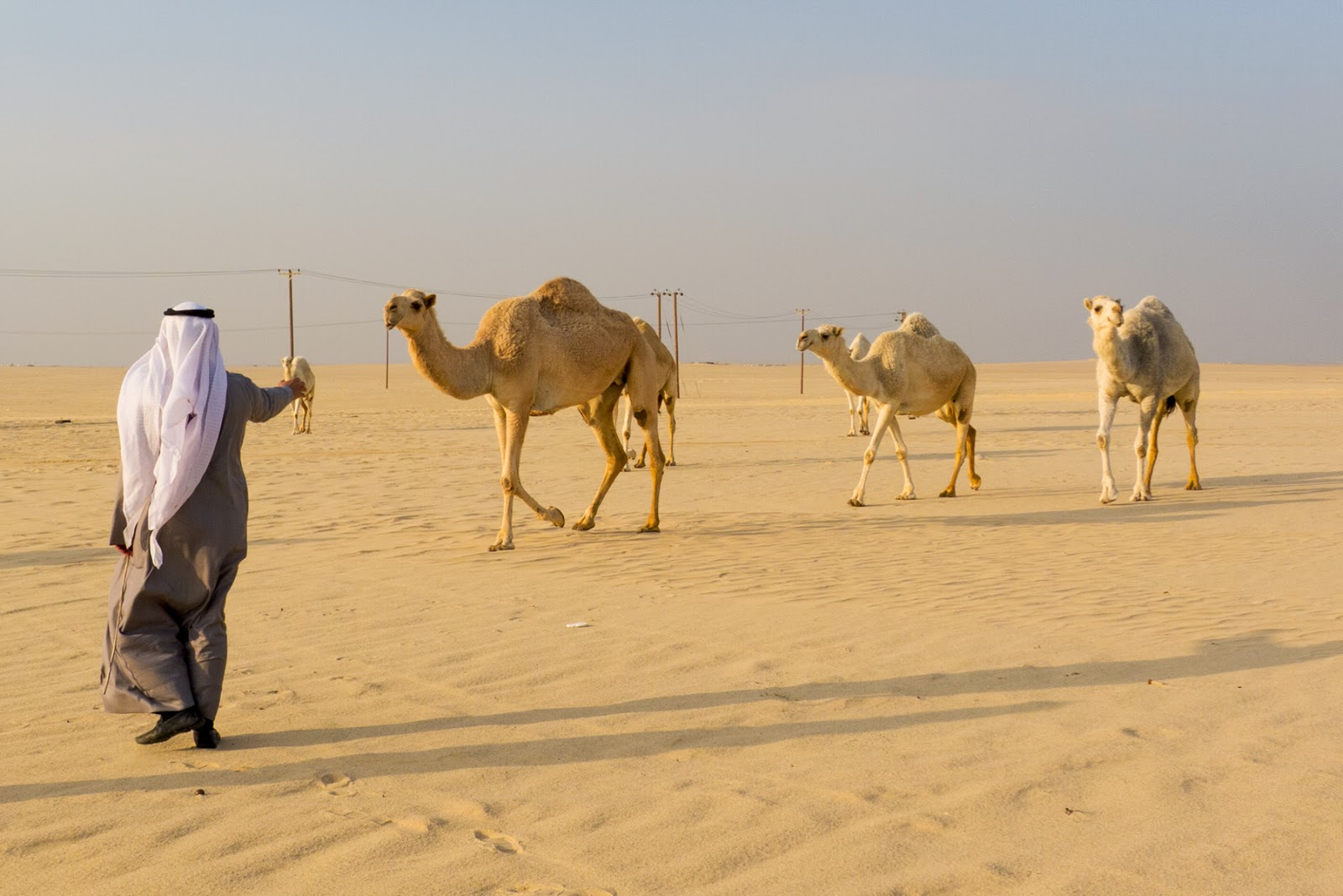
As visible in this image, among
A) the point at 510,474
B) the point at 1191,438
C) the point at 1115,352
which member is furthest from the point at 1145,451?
the point at 510,474

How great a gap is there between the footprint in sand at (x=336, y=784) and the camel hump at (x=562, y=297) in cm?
691

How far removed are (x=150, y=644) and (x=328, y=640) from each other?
2093mm

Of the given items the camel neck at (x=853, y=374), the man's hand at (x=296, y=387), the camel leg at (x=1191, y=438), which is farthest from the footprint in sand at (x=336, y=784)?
the camel leg at (x=1191, y=438)

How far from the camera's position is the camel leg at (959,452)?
14312 mm

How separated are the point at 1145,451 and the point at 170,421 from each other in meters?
11.4

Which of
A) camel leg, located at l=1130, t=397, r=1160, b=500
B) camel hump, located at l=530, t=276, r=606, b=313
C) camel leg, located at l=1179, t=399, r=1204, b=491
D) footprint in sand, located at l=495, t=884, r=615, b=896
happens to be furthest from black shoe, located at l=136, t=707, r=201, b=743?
camel leg, located at l=1179, t=399, r=1204, b=491

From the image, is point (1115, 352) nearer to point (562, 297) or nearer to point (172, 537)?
point (562, 297)

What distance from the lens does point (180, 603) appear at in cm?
486

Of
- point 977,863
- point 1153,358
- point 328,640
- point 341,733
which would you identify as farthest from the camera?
point 1153,358

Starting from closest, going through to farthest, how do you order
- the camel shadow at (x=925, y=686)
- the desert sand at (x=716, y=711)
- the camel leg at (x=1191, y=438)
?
the desert sand at (x=716, y=711)
the camel shadow at (x=925, y=686)
the camel leg at (x=1191, y=438)

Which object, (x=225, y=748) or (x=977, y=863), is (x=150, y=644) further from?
(x=977, y=863)

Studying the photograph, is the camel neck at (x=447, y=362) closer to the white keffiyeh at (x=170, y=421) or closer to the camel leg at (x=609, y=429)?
the camel leg at (x=609, y=429)

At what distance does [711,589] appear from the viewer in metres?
Result: 8.38

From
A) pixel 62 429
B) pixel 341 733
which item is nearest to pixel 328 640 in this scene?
pixel 341 733
